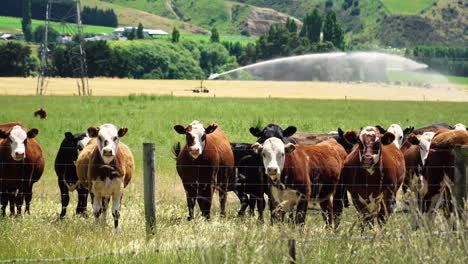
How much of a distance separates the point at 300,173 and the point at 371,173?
42.9 inches

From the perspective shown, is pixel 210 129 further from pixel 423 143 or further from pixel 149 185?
pixel 149 185

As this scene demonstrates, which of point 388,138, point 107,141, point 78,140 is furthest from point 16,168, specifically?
point 388,138

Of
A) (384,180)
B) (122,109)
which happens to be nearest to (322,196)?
(384,180)

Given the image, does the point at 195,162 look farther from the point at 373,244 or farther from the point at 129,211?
the point at 373,244

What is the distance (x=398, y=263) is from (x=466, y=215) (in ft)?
2.69

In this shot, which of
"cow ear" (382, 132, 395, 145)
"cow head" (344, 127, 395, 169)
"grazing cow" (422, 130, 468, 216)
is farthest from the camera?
"grazing cow" (422, 130, 468, 216)

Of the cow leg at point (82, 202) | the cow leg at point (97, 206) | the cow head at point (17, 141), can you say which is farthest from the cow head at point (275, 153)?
the cow head at point (17, 141)

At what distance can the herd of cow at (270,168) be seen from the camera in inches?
480

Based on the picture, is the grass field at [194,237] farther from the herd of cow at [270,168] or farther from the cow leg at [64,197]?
the herd of cow at [270,168]

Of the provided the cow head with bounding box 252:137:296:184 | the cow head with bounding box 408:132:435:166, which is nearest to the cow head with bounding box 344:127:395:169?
the cow head with bounding box 252:137:296:184

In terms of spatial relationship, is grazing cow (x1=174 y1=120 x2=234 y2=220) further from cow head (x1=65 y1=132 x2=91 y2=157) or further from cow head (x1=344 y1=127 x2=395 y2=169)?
cow head (x1=344 y1=127 x2=395 y2=169)

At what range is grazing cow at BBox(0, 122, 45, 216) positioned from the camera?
14.5 meters

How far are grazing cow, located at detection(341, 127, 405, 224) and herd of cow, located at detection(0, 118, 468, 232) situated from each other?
0.02 metres

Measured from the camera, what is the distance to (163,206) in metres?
15.9
